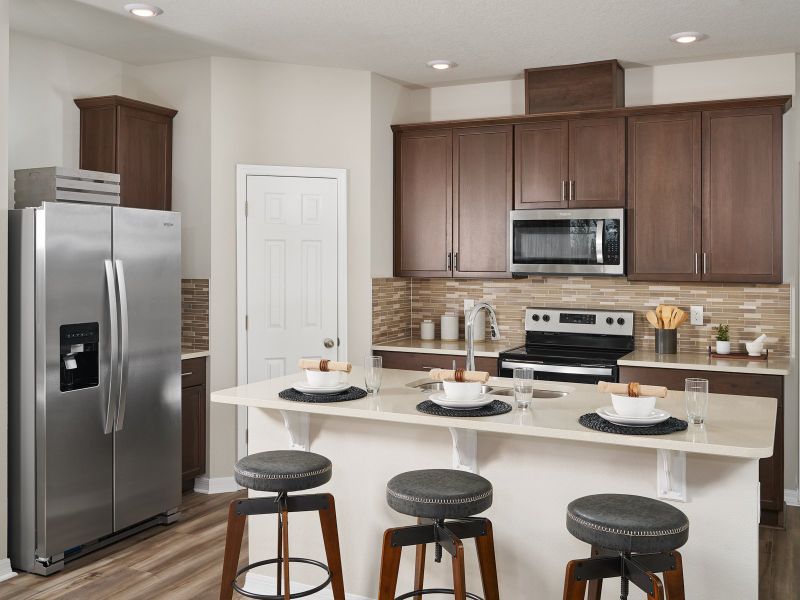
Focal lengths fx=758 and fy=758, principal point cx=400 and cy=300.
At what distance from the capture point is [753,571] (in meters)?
2.48

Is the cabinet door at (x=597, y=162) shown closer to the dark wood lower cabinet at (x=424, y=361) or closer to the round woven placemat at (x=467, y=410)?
the dark wood lower cabinet at (x=424, y=361)

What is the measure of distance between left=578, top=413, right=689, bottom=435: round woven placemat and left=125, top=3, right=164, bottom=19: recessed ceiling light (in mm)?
2917

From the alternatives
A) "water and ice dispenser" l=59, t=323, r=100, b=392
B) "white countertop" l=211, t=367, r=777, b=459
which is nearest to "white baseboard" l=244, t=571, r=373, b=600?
"white countertop" l=211, t=367, r=777, b=459

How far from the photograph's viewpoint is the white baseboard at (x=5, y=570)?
11.3 feet

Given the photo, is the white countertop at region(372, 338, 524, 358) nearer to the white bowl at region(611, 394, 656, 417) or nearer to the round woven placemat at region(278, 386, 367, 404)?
the round woven placemat at region(278, 386, 367, 404)

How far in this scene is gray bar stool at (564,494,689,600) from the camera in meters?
2.07

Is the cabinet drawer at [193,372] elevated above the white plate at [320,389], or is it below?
below

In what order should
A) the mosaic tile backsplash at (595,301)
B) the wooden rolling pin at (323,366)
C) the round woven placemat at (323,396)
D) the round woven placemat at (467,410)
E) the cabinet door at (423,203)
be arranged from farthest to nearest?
the cabinet door at (423,203)
the mosaic tile backsplash at (595,301)
the wooden rolling pin at (323,366)
the round woven placemat at (323,396)
the round woven placemat at (467,410)

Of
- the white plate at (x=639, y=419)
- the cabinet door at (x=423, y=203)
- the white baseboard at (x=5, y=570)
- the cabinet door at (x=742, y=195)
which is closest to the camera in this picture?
the white plate at (x=639, y=419)

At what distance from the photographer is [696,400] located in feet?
7.97

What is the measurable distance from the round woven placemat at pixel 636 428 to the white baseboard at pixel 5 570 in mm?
2706

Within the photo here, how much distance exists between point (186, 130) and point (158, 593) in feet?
9.38

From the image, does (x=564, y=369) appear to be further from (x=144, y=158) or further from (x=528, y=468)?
(x=144, y=158)

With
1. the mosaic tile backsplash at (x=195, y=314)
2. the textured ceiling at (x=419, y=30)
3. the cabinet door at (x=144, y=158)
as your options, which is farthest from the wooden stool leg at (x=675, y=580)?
the cabinet door at (x=144, y=158)
